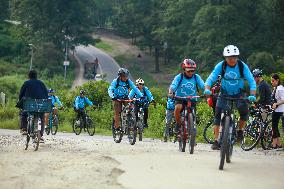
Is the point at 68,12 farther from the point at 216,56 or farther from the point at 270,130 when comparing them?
the point at 270,130

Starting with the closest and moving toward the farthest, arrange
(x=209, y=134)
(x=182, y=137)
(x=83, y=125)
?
(x=182, y=137), (x=209, y=134), (x=83, y=125)

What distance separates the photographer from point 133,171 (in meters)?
8.95

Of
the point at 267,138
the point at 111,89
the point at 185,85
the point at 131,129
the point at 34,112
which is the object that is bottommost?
the point at 267,138

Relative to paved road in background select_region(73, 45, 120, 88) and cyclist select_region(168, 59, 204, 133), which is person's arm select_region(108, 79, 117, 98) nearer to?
cyclist select_region(168, 59, 204, 133)

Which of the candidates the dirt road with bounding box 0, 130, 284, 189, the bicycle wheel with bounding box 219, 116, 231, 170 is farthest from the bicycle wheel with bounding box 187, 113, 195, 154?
the bicycle wheel with bounding box 219, 116, 231, 170

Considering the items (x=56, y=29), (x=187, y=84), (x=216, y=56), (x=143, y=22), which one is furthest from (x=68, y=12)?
(x=187, y=84)

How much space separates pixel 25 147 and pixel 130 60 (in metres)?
70.5

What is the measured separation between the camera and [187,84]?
40.5ft

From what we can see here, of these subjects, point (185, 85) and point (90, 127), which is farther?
point (90, 127)

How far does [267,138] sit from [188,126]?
12.9 ft

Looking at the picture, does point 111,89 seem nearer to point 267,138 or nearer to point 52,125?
point 267,138

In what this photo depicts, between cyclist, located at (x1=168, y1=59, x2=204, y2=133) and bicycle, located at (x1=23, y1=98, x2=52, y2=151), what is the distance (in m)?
3.62

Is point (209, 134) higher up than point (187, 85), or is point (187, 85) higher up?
point (187, 85)

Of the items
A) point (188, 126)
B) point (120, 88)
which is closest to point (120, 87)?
point (120, 88)
